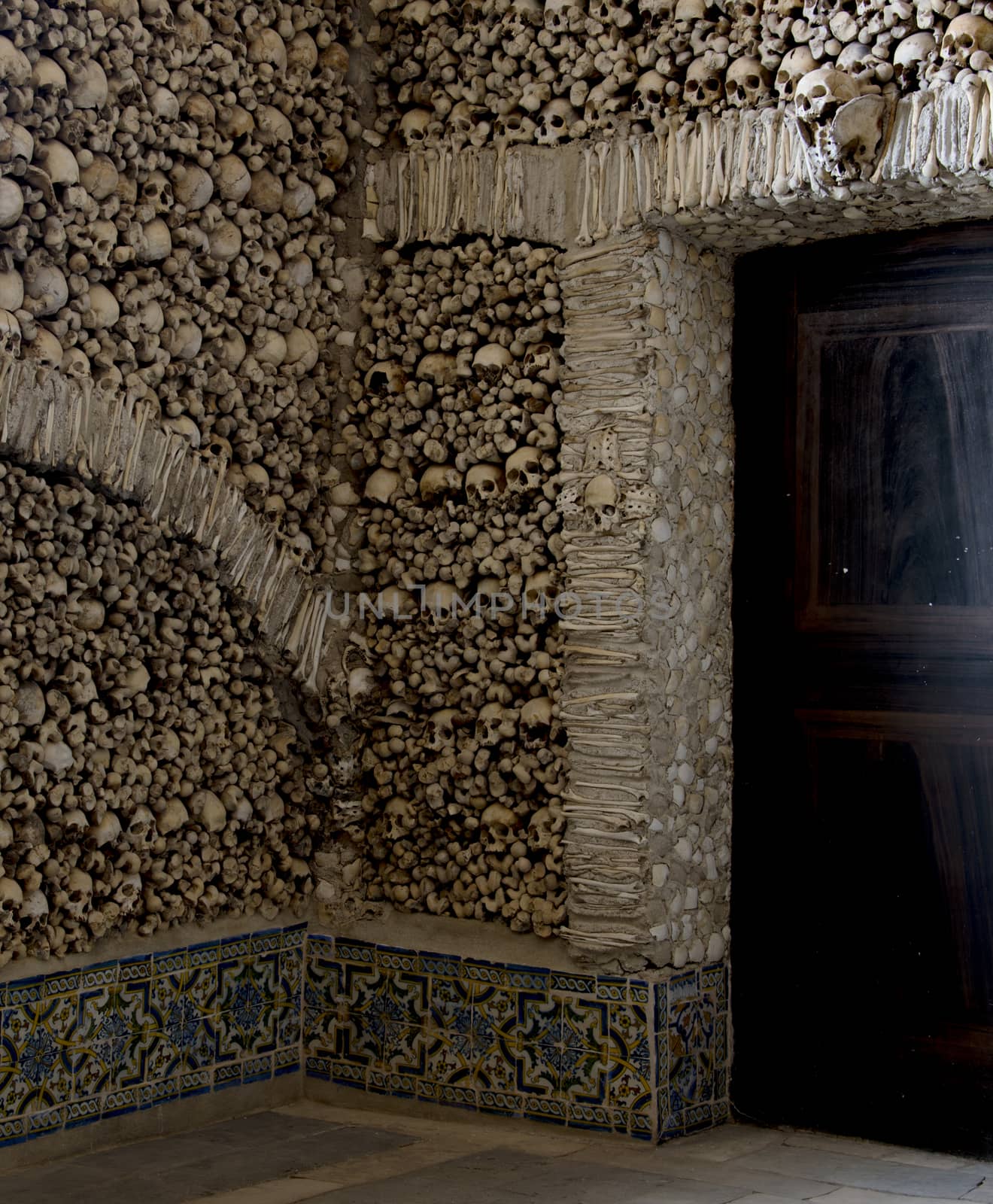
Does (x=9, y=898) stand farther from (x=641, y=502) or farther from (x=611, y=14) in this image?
(x=611, y=14)

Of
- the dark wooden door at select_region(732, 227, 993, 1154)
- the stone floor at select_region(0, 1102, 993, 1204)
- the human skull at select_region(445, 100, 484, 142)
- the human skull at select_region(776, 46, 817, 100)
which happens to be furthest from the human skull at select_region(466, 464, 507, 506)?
the stone floor at select_region(0, 1102, 993, 1204)

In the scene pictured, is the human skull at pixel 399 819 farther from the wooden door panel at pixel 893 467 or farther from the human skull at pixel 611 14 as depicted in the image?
the human skull at pixel 611 14

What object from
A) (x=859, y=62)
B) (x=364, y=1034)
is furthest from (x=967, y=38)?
(x=364, y=1034)

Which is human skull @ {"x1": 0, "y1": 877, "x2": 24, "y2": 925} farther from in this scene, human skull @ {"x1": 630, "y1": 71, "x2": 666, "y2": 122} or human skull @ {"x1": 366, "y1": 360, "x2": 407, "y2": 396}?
human skull @ {"x1": 630, "y1": 71, "x2": 666, "y2": 122}

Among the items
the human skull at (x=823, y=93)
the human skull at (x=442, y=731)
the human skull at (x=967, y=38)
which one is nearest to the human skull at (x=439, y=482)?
the human skull at (x=442, y=731)

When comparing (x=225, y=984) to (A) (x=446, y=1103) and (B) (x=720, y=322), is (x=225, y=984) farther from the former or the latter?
(B) (x=720, y=322)

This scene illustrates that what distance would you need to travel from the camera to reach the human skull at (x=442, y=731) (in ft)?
11.6

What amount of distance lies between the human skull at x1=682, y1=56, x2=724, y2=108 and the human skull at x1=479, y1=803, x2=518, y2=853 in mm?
1587

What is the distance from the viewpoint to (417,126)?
143 inches

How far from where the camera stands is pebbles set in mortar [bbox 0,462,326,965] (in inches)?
116

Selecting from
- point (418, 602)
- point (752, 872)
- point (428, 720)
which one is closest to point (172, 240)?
point (418, 602)

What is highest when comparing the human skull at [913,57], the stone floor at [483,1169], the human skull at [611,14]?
the human skull at [611,14]

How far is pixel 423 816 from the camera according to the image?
3.59 metres

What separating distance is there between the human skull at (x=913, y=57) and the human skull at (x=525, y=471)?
3.55ft
